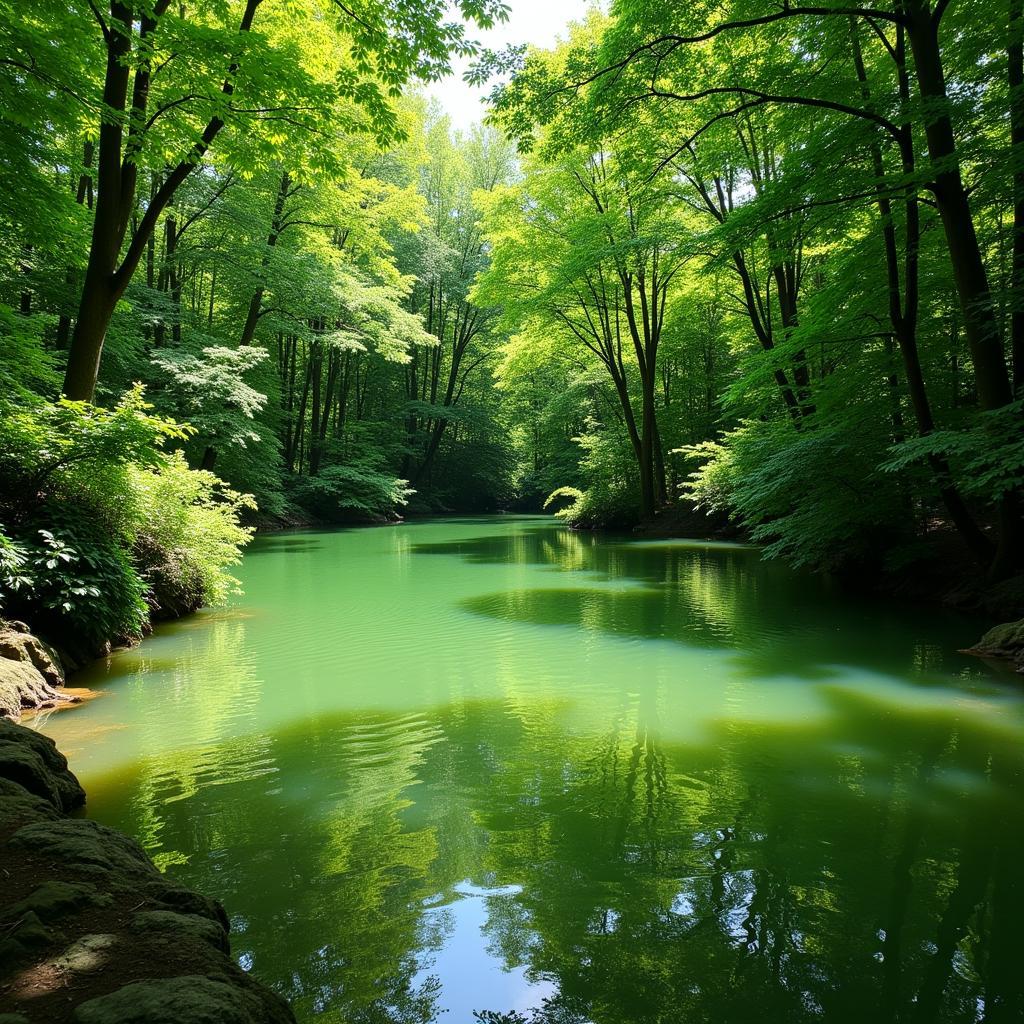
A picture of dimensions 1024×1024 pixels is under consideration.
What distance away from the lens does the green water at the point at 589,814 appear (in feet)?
7.32

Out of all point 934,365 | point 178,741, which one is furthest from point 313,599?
point 934,365

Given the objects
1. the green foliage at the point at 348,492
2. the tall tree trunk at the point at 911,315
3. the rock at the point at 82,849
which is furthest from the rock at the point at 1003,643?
the green foliage at the point at 348,492

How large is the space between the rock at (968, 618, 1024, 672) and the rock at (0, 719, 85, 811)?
26.4 ft

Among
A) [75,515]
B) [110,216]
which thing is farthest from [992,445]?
[110,216]

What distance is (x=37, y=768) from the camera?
3006mm

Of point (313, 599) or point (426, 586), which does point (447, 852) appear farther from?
point (426, 586)

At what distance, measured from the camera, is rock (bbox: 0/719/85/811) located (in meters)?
2.90

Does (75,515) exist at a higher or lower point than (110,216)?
lower

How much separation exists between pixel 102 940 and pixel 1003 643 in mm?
8071

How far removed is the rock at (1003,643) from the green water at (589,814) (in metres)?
0.33

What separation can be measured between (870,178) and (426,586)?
29.8ft

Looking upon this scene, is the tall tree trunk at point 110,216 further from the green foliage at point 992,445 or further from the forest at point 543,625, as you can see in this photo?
the green foliage at point 992,445

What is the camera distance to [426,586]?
1162 centimetres

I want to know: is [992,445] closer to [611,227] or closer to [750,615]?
[750,615]
